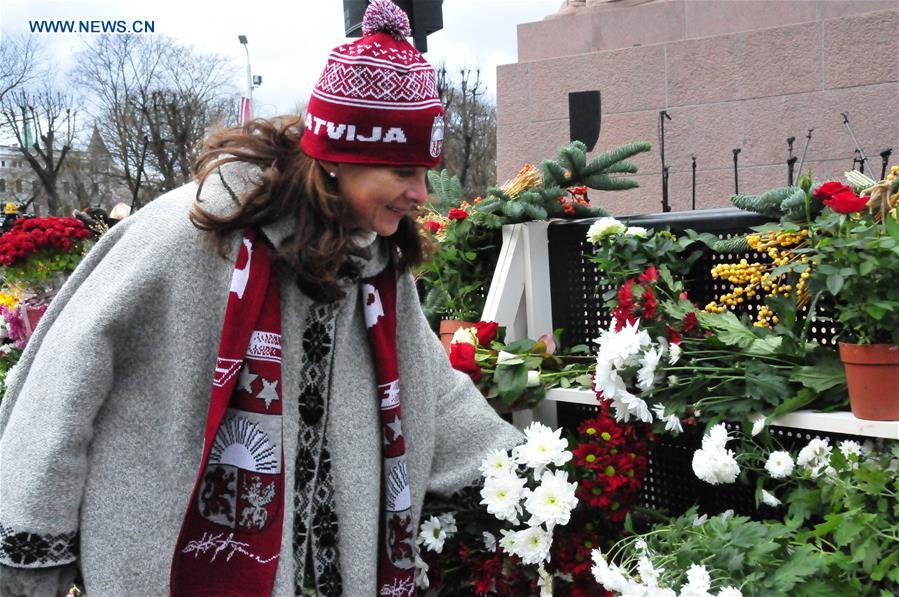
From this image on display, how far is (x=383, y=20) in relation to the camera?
207 cm

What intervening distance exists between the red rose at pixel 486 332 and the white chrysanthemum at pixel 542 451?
1.85 ft

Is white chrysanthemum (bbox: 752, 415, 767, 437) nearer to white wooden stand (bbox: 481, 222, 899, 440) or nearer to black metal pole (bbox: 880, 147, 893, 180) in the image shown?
white wooden stand (bbox: 481, 222, 899, 440)

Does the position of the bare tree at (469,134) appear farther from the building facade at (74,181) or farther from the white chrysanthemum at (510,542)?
the white chrysanthemum at (510,542)

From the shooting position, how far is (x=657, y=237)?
2707 millimetres

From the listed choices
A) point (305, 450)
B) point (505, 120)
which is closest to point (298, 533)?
point (305, 450)

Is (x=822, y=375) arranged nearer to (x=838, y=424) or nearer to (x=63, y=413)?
(x=838, y=424)

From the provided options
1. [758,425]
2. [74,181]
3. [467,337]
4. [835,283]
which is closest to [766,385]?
[758,425]

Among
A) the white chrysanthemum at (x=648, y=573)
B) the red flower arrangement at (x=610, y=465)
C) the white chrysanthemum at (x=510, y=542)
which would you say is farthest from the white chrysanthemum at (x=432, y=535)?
the white chrysanthemum at (x=648, y=573)

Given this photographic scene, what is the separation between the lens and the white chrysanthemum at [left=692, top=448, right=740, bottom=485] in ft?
7.11

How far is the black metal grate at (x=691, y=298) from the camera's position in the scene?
8.29 feet

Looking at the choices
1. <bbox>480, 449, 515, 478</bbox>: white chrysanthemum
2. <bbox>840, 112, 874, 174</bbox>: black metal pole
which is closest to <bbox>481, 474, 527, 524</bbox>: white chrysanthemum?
<bbox>480, 449, 515, 478</bbox>: white chrysanthemum

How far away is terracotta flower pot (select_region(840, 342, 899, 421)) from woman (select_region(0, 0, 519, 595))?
977 millimetres

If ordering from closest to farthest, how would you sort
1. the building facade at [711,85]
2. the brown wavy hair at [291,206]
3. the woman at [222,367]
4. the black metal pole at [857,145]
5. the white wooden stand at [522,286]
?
the woman at [222,367] < the brown wavy hair at [291,206] < the white wooden stand at [522,286] < the black metal pole at [857,145] < the building facade at [711,85]

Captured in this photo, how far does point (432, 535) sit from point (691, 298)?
0.96 meters
